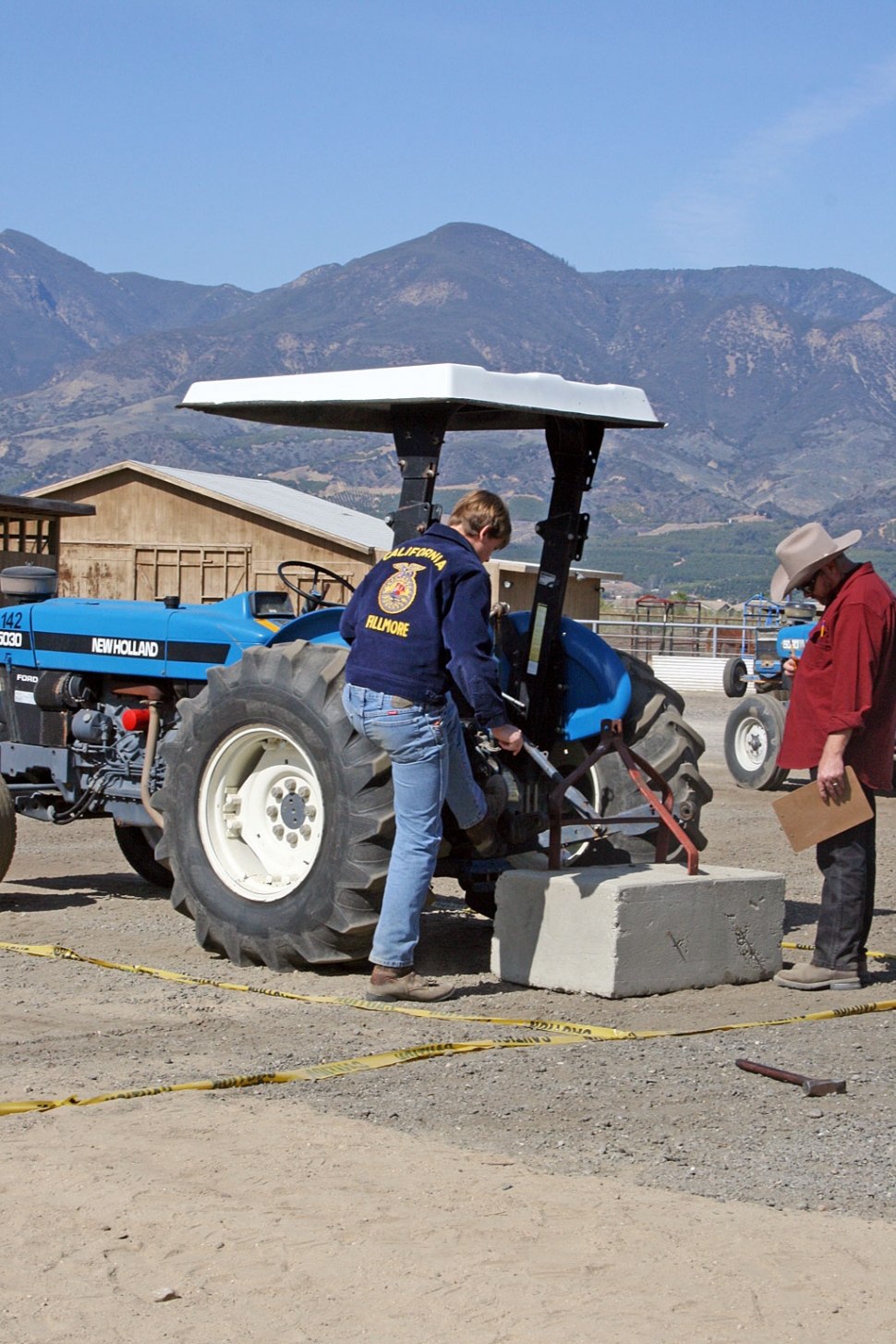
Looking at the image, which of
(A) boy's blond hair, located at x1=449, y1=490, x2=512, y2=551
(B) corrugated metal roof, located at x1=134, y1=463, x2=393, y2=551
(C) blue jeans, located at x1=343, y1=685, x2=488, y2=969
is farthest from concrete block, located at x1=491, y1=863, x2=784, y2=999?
(B) corrugated metal roof, located at x1=134, y1=463, x2=393, y2=551

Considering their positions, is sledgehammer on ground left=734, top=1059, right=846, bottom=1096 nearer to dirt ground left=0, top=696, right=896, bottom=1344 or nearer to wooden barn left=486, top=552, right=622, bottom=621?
dirt ground left=0, top=696, right=896, bottom=1344

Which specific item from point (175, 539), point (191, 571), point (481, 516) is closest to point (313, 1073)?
point (481, 516)

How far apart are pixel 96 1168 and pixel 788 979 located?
3199mm

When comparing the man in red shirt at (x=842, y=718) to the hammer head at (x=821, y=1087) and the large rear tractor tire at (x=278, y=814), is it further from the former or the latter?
the large rear tractor tire at (x=278, y=814)

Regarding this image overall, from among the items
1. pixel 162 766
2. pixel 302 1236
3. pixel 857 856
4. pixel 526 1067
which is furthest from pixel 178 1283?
pixel 162 766

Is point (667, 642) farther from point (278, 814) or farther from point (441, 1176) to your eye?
point (441, 1176)

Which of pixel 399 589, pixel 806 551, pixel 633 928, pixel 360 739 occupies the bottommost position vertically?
pixel 633 928

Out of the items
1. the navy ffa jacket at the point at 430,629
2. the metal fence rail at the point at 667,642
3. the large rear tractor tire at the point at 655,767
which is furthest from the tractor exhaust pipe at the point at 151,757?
the metal fence rail at the point at 667,642

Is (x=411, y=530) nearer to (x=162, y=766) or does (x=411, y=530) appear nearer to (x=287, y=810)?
(x=287, y=810)

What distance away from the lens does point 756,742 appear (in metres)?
15.7

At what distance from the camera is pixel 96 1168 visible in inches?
146

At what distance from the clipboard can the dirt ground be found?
0.63m

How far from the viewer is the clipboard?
238 inches

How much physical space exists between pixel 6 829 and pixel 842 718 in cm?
395
